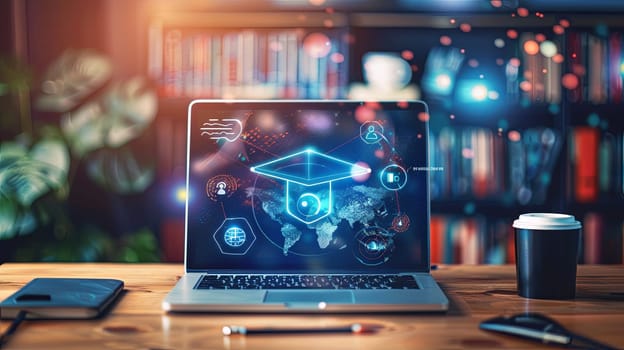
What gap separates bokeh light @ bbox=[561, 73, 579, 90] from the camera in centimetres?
258

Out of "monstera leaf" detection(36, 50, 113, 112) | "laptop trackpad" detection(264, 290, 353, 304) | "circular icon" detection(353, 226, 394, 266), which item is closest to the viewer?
"laptop trackpad" detection(264, 290, 353, 304)

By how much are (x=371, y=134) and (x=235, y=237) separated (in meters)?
0.26

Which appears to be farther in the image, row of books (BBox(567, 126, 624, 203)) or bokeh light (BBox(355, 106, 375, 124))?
row of books (BBox(567, 126, 624, 203))

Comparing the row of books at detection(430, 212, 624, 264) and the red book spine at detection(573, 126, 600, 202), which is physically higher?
the red book spine at detection(573, 126, 600, 202)

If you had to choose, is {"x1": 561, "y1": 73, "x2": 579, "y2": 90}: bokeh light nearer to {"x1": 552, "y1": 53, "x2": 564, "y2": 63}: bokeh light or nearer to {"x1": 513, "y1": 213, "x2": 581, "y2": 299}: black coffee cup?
{"x1": 552, "y1": 53, "x2": 564, "y2": 63}: bokeh light

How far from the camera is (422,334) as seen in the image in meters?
0.79

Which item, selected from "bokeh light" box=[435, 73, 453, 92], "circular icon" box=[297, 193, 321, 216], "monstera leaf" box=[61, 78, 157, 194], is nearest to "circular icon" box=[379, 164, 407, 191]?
"circular icon" box=[297, 193, 321, 216]

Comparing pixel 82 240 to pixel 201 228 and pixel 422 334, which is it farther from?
pixel 422 334

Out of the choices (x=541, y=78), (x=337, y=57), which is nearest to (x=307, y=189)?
(x=337, y=57)

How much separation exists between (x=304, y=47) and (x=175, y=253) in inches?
35.6

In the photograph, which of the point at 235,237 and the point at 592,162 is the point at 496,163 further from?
the point at 235,237

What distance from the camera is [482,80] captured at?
8.63ft

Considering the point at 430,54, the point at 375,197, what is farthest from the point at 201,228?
the point at 430,54

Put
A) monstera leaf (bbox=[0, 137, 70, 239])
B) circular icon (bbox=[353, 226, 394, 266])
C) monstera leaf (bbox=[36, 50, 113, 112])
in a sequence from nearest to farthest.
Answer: circular icon (bbox=[353, 226, 394, 266])
monstera leaf (bbox=[0, 137, 70, 239])
monstera leaf (bbox=[36, 50, 113, 112])
